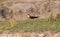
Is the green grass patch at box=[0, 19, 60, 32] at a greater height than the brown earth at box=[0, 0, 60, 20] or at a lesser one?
greater

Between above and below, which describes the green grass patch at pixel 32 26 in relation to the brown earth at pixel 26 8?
above

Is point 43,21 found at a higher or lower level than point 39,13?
higher

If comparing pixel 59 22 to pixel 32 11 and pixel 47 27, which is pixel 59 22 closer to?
pixel 47 27

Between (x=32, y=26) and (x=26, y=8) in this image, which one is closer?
(x=32, y=26)

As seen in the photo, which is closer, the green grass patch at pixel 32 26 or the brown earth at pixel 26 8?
the green grass patch at pixel 32 26

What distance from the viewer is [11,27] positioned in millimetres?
11555

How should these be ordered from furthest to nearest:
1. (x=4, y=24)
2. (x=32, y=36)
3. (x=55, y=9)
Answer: (x=55, y=9), (x=4, y=24), (x=32, y=36)

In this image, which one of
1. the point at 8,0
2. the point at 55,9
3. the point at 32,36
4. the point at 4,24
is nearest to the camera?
the point at 32,36

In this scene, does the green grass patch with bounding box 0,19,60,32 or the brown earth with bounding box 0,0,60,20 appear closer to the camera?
the green grass patch with bounding box 0,19,60,32

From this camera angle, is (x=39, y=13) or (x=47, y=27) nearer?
(x=47, y=27)

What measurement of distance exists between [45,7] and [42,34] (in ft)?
25.4

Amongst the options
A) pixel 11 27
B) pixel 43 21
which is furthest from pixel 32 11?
pixel 11 27

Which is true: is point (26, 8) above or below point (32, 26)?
below

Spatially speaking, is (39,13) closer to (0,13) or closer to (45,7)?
(45,7)
